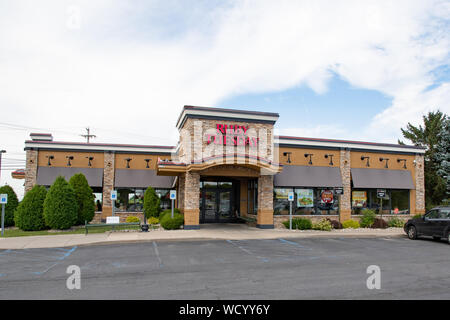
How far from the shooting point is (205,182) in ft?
77.3

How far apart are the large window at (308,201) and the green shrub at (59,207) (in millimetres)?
11837

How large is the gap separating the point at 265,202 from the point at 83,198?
11.3 m

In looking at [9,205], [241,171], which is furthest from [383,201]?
[9,205]

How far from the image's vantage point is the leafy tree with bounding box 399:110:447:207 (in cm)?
2808

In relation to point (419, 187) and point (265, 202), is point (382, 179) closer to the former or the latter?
point (419, 187)

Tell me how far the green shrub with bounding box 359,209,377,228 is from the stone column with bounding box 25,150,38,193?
2177cm

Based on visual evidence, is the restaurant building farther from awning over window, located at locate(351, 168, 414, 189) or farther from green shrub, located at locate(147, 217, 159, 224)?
green shrub, located at locate(147, 217, 159, 224)

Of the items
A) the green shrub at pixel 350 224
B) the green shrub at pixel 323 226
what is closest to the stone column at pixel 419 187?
the green shrub at pixel 350 224

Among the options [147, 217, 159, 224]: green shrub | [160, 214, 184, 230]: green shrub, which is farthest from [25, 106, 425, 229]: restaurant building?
[147, 217, 159, 224]: green shrub

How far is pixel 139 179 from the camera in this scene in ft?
80.7
